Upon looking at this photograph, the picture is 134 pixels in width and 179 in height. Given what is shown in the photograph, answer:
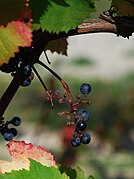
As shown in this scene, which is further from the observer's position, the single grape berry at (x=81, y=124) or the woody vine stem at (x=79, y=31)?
the single grape berry at (x=81, y=124)

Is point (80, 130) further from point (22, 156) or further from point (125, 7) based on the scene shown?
point (125, 7)

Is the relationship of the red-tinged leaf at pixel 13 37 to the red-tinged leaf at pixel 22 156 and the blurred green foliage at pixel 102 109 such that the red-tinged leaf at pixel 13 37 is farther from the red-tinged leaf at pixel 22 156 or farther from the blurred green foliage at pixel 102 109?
the blurred green foliage at pixel 102 109

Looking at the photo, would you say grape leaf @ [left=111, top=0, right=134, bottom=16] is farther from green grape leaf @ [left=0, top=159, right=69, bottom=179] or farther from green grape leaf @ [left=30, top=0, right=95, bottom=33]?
green grape leaf @ [left=0, top=159, right=69, bottom=179]

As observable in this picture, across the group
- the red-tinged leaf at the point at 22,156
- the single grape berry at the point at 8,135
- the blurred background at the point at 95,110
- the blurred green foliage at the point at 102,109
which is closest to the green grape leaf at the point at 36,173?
the red-tinged leaf at the point at 22,156

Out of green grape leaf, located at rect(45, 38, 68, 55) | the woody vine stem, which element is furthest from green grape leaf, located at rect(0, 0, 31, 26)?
green grape leaf, located at rect(45, 38, 68, 55)

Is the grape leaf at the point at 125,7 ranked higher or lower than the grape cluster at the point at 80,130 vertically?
higher

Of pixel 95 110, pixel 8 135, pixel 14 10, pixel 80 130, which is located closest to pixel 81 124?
pixel 80 130

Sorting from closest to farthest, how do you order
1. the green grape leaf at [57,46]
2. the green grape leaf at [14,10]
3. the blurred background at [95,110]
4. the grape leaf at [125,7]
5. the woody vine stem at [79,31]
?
the green grape leaf at [14,10], the woody vine stem at [79,31], the grape leaf at [125,7], the green grape leaf at [57,46], the blurred background at [95,110]
